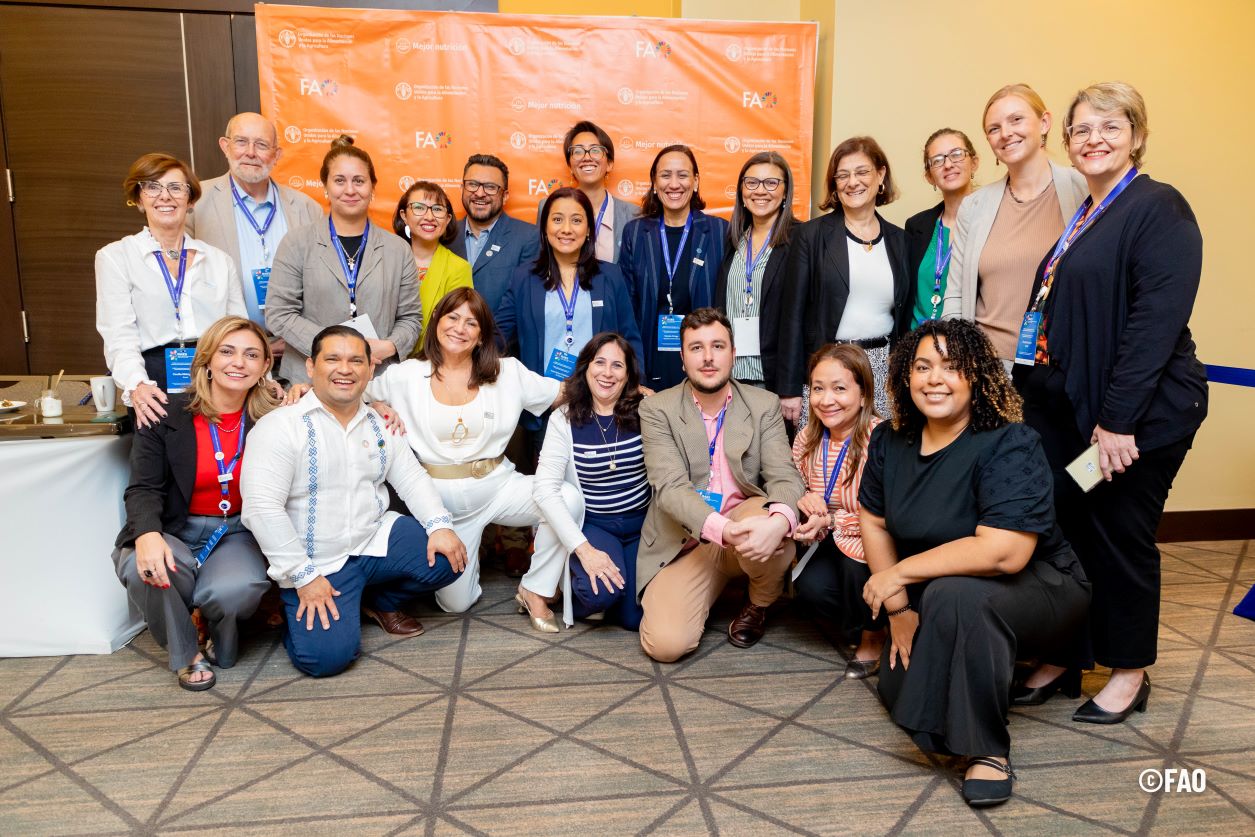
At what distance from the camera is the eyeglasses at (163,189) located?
3023 mm

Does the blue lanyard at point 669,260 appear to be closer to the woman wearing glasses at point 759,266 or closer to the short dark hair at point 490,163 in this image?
the woman wearing glasses at point 759,266

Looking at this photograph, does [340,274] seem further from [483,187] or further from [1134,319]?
[1134,319]

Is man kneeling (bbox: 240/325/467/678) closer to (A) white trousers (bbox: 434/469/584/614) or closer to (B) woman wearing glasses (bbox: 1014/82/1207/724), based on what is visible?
(A) white trousers (bbox: 434/469/584/614)

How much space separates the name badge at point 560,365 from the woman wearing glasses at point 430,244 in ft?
1.76

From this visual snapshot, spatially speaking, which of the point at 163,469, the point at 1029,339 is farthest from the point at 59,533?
the point at 1029,339

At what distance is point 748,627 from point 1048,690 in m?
0.96

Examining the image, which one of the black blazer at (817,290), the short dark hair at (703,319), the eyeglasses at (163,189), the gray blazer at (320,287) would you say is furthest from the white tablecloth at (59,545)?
the black blazer at (817,290)

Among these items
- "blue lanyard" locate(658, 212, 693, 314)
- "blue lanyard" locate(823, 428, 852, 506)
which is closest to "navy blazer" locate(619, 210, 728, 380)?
"blue lanyard" locate(658, 212, 693, 314)

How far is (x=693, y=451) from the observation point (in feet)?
9.91

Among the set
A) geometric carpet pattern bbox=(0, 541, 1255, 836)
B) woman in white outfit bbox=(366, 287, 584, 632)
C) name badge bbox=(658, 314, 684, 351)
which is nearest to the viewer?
geometric carpet pattern bbox=(0, 541, 1255, 836)

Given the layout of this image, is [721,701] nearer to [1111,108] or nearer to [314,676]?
[314,676]

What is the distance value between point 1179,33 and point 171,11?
15.7 feet

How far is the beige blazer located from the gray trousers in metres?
1.31

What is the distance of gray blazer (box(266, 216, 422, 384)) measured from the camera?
10.9ft
